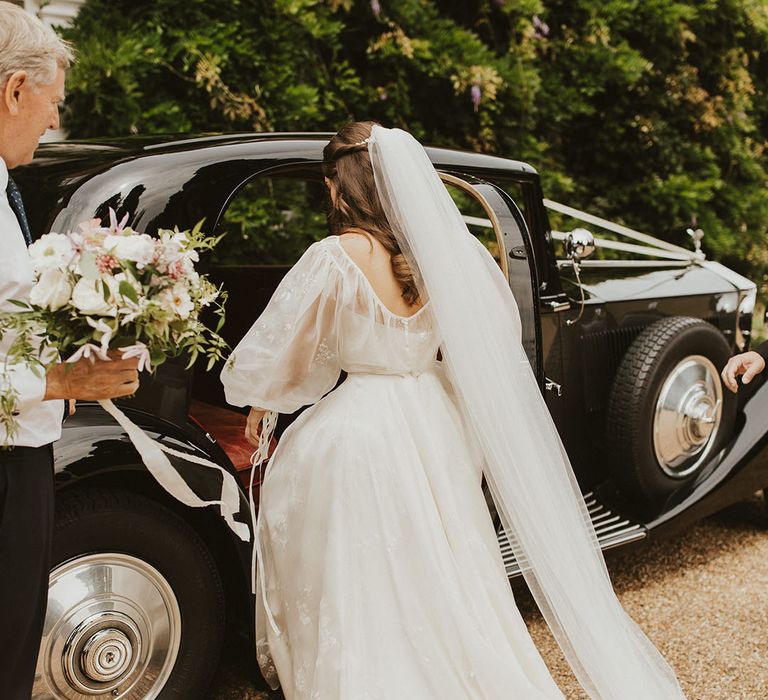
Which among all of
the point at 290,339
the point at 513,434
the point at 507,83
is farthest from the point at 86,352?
the point at 507,83

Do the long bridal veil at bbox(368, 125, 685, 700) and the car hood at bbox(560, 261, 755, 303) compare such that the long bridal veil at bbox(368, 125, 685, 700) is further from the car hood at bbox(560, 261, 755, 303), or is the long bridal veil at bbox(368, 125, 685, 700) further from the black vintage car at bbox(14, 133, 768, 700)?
the car hood at bbox(560, 261, 755, 303)

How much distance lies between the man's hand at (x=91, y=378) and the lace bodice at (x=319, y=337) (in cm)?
76

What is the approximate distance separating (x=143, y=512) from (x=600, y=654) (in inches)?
57.7

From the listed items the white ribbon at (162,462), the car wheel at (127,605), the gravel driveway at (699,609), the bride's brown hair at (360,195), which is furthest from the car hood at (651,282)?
the car wheel at (127,605)

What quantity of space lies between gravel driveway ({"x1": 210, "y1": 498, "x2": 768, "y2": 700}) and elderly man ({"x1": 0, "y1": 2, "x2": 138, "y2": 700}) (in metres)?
1.33

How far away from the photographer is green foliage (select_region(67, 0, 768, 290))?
20.0 feet

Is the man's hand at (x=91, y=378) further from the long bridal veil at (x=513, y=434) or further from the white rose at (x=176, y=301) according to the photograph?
the long bridal veil at (x=513, y=434)

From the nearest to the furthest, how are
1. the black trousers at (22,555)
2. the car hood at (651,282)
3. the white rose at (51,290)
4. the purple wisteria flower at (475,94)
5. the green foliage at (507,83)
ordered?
1. the white rose at (51,290)
2. the black trousers at (22,555)
3. the car hood at (651,282)
4. the green foliage at (507,83)
5. the purple wisteria flower at (475,94)

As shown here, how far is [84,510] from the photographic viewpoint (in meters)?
2.46

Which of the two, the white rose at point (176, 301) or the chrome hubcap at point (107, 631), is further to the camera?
the chrome hubcap at point (107, 631)

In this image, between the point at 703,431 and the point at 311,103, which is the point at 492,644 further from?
the point at 311,103

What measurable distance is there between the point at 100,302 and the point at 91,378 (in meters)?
0.19

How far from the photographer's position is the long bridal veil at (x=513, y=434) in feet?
9.00

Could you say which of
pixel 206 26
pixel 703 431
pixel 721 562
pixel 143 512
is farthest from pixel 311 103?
pixel 143 512
